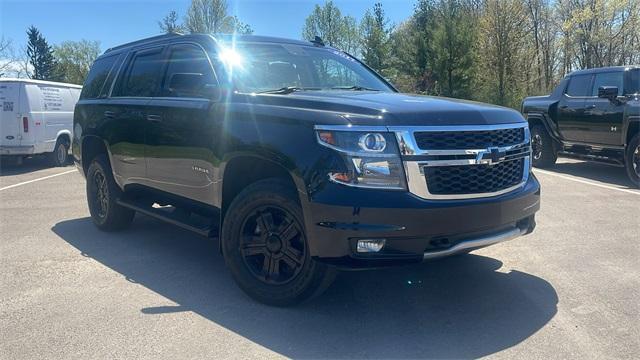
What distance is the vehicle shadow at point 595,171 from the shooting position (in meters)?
9.93

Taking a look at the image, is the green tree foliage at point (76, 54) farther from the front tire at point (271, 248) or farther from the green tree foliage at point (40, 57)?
the front tire at point (271, 248)

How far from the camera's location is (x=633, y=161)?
9.27 metres

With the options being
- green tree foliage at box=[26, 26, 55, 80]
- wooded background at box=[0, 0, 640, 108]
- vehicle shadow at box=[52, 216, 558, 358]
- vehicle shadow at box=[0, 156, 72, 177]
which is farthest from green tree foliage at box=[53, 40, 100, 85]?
vehicle shadow at box=[52, 216, 558, 358]

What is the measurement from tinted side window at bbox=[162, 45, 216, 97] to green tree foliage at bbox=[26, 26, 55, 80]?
61.8 meters

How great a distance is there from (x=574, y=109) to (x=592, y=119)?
1.86ft

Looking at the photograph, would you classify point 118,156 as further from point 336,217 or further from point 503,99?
point 503,99

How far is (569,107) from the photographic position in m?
10.8

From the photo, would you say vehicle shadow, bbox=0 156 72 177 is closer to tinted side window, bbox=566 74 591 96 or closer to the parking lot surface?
the parking lot surface

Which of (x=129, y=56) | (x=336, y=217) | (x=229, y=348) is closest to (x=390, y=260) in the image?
(x=336, y=217)

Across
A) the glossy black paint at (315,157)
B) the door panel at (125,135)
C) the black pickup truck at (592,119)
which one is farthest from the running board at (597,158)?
the door panel at (125,135)

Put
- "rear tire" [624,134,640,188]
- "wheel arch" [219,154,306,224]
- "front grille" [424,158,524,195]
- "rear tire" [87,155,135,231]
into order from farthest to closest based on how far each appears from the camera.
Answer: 1. "rear tire" [624,134,640,188]
2. "rear tire" [87,155,135,231]
3. "wheel arch" [219,154,306,224]
4. "front grille" [424,158,524,195]

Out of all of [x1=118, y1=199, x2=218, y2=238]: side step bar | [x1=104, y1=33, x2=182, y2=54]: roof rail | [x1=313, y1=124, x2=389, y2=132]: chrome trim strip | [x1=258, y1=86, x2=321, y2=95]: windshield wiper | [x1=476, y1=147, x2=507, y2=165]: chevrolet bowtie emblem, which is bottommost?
[x1=118, y1=199, x2=218, y2=238]: side step bar

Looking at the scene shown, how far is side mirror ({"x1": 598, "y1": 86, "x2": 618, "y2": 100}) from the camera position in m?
9.34

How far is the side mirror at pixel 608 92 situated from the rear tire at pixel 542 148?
2.01m
